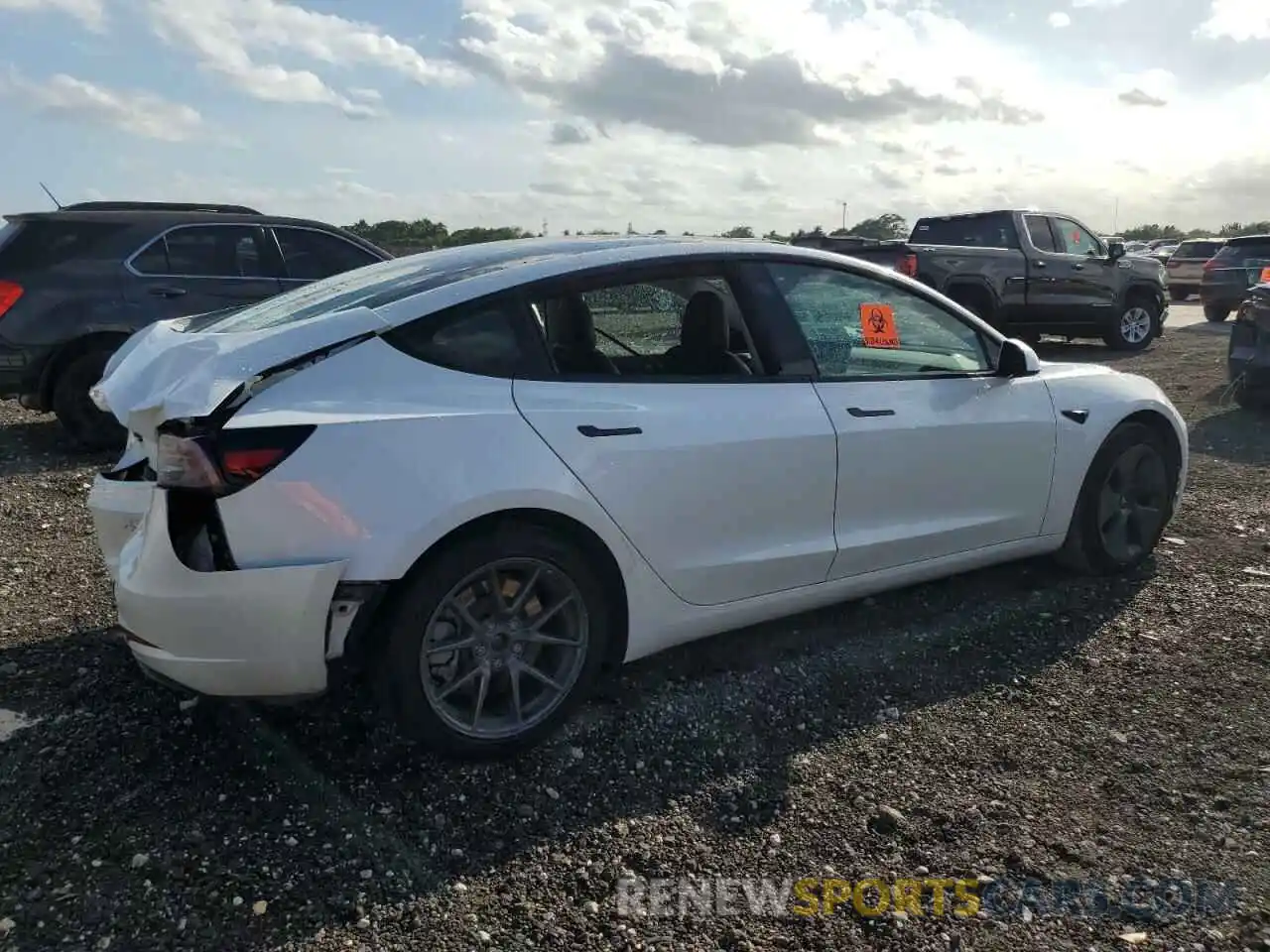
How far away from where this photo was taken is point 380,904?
247 centimetres

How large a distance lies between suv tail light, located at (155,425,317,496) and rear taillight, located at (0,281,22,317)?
5.20 meters

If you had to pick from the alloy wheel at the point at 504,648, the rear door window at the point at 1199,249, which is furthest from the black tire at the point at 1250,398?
the rear door window at the point at 1199,249

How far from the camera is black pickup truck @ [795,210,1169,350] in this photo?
38.8 ft

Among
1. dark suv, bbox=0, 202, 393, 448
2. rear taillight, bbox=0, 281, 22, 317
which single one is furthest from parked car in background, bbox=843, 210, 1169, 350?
rear taillight, bbox=0, 281, 22, 317

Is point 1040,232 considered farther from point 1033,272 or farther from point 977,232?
point 977,232

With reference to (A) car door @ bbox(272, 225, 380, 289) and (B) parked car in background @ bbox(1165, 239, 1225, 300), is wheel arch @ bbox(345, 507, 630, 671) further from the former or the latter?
(B) parked car in background @ bbox(1165, 239, 1225, 300)

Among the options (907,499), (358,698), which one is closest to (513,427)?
(358,698)

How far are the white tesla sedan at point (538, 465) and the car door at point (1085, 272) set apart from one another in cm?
959

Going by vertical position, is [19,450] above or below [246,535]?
below

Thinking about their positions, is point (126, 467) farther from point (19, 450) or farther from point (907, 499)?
point (19, 450)

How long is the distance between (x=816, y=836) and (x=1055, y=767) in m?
0.87

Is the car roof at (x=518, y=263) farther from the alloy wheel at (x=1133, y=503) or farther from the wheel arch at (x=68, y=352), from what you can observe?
the wheel arch at (x=68, y=352)

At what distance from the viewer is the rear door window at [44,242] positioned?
6.86 m

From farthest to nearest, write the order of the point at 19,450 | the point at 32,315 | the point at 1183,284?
the point at 1183,284
the point at 19,450
the point at 32,315
